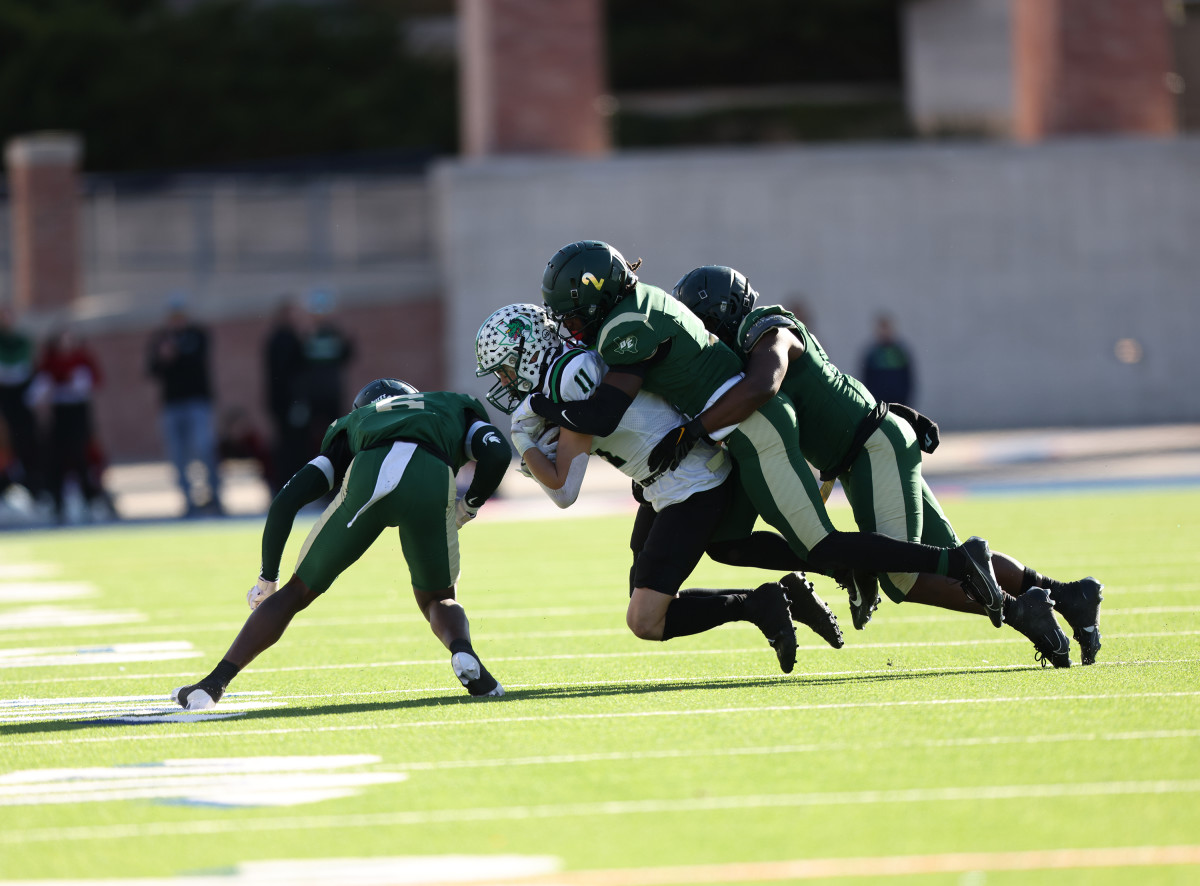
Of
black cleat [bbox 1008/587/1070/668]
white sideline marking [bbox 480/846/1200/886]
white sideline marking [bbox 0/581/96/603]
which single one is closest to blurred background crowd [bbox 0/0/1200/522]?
white sideline marking [bbox 0/581/96/603]

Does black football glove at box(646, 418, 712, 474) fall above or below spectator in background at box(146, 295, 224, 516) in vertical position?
above

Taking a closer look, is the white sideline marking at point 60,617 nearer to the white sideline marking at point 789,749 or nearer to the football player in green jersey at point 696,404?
the football player in green jersey at point 696,404

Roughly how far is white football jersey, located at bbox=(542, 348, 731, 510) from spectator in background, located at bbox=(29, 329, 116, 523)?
1151cm

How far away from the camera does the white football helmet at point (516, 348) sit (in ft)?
21.3

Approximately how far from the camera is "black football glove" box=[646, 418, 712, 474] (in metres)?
6.41

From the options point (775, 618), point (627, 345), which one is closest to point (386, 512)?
point (627, 345)

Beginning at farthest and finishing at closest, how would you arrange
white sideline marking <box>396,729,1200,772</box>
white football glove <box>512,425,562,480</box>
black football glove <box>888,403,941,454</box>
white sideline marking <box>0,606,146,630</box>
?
white sideline marking <box>0,606,146,630</box> → black football glove <box>888,403,941,454</box> → white football glove <box>512,425,562,480</box> → white sideline marking <box>396,729,1200,772</box>

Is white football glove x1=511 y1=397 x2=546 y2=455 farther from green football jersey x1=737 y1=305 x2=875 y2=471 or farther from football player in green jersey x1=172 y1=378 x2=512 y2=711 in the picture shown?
green football jersey x1=737 y1=305 x2=875 y2=471

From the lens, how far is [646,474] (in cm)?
659

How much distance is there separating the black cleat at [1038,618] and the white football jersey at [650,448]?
1207mm

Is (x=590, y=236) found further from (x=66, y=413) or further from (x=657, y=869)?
(x=657, y=869)

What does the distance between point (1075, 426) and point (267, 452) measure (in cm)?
1169

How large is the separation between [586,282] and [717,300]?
2.41ft

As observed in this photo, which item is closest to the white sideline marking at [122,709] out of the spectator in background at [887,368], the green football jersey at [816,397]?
the green football jersey at [816,397]
